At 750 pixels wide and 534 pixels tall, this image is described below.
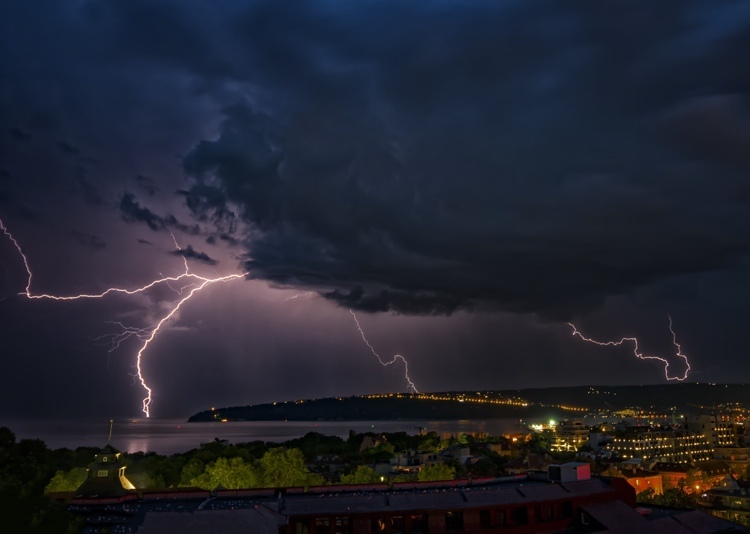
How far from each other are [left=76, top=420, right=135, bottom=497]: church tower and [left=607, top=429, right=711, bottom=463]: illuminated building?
467ft

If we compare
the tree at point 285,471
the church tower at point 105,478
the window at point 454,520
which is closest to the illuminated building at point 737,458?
the tree at point 285,471

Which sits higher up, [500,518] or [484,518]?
[484,518]

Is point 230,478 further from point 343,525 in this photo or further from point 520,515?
point 520,515

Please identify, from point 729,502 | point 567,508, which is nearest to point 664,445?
point 729,502

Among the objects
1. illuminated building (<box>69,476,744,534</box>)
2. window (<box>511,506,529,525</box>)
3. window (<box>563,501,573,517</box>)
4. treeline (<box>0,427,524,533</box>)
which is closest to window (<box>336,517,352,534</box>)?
illuminated building (<box>69,476,744,534</box>)

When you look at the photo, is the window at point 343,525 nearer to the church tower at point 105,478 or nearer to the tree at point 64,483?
the church tower at point 105,478

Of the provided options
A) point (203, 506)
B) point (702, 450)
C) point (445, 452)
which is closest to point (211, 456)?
point (445, 452)

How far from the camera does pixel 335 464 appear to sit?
415ft

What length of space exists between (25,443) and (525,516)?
8633 centimetres

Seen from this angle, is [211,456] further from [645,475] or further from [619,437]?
[619,437]

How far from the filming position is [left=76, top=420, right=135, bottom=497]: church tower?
1767 inches

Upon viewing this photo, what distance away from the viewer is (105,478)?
4638 cm

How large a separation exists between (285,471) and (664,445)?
142 m

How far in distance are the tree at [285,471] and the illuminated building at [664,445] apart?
121547 mm
